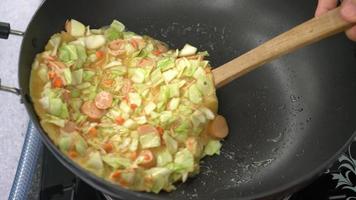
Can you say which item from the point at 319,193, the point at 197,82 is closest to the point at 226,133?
the point at 197,82

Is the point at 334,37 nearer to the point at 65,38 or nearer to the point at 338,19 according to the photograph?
the point at 338,19

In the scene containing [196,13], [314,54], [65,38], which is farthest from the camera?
[196,13]

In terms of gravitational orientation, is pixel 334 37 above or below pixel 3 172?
above

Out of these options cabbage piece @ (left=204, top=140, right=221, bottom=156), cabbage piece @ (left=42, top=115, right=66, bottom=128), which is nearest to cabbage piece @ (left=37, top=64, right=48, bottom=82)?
cabbage piece @ (left=42, top=115, right=66, bottom=128)

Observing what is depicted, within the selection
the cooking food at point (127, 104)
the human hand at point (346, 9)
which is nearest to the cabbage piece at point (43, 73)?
the cooking food at point (127, 104)

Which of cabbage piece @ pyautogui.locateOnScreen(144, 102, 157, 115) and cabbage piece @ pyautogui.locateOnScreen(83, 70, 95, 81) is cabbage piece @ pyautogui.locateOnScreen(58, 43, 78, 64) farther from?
cabbage piece @ pyautogui.locateOnScreen(144, 102, 157, 115)

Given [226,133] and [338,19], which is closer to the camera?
[338,19]

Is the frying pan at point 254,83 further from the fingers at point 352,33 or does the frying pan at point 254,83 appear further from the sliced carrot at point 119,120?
the sliced carrot at point 119,120

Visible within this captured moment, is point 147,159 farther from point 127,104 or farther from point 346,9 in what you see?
point 346,9
